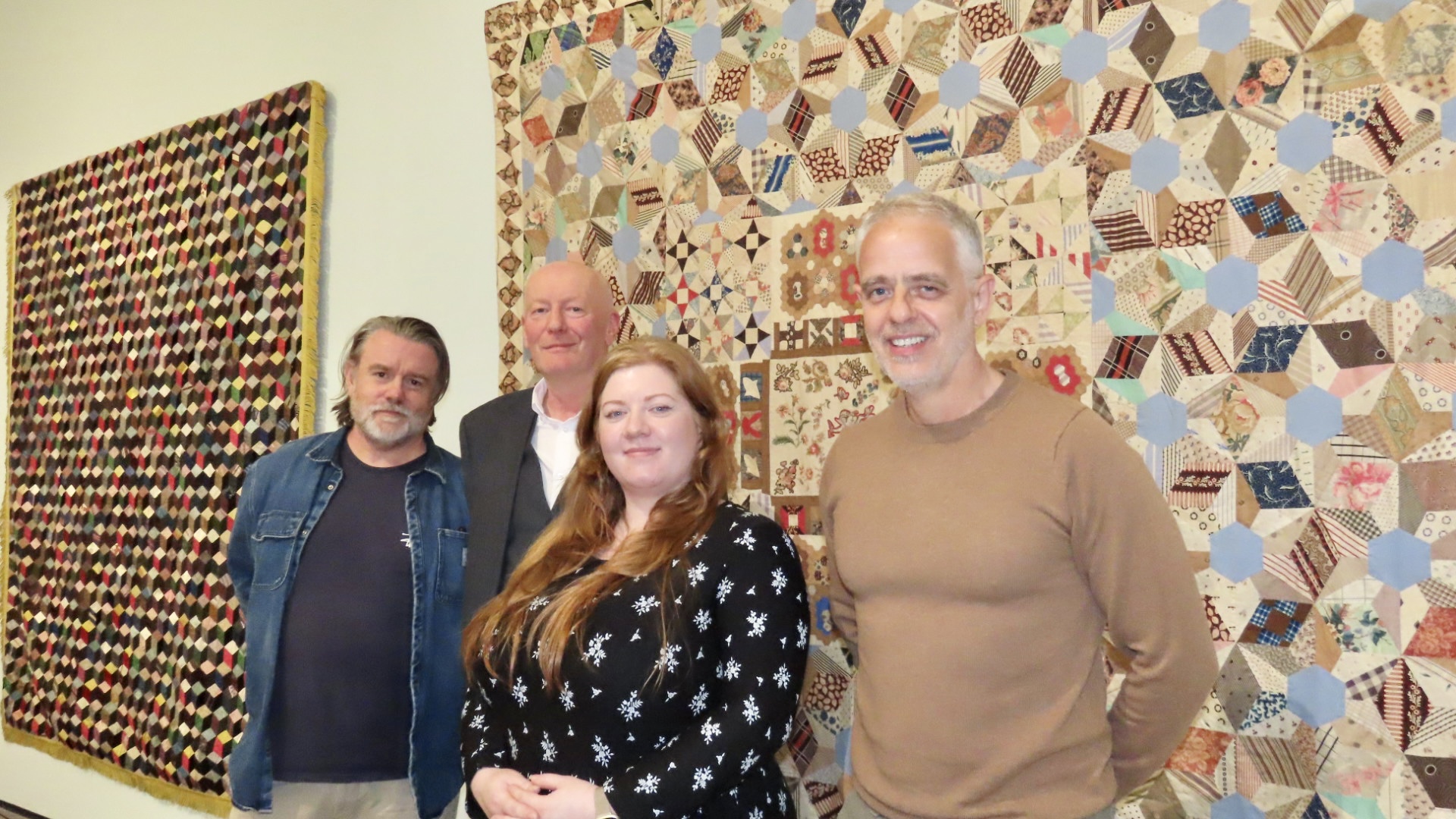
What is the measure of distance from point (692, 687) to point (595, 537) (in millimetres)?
285

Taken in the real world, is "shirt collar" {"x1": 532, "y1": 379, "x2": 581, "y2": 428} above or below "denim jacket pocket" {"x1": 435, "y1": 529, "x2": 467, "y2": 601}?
above

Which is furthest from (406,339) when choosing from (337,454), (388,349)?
(337,454)

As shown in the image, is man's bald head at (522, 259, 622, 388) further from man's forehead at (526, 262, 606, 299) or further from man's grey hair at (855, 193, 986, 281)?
man's grey hair at (855, 193, 986, 281)

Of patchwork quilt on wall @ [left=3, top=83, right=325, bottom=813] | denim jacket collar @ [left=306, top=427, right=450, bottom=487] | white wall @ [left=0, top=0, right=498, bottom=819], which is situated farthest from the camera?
patchwork quilt on wall @ [left=3, top=83, right=325, bottom=813]

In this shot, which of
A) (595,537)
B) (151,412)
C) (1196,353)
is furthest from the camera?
(151,412)

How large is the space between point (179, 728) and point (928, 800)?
98.0 inches

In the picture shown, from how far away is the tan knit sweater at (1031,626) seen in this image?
51.3 inches

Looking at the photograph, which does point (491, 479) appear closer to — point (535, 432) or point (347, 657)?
point (535, 432)

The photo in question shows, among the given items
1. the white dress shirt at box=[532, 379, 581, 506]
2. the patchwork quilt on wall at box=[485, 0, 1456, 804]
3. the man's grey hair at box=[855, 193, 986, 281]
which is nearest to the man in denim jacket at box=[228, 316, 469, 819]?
the white dress shirt at box=[532, 379, 581, 506]

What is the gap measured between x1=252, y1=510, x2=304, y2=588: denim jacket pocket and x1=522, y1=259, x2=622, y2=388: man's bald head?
0.56 metres

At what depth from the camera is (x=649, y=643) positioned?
141cm

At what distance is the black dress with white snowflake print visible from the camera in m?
1.36

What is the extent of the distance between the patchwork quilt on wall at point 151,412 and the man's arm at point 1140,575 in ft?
7.30

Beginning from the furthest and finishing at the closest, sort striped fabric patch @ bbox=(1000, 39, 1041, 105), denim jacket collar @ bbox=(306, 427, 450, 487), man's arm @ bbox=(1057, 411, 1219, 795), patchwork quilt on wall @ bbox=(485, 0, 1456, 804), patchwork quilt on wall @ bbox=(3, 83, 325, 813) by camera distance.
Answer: patchwork quilt on wall @ bbox=(3, 83, 325, 813)
denim jacket collar @ bbox=(306, 427, 450, 487)
striped fabric patch @ bbox=(1000, 39, 1041, 105)
patchwork quilt on wall @ bbox=(485, 0, 1456, 804)
man's arm @ bbox=(1057, 411, 1219, 795)
